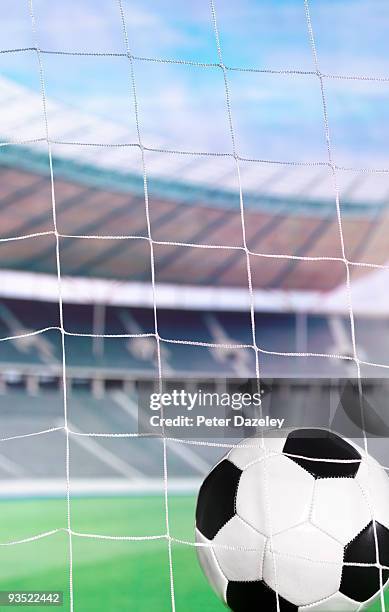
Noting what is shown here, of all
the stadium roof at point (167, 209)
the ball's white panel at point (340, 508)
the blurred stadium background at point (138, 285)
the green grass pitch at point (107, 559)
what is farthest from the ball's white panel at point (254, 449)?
the stadium roof at point (167, 209)

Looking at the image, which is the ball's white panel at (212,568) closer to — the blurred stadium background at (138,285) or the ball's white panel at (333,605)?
the ball's white panel at (333,605)

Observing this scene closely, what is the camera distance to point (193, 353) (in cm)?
873

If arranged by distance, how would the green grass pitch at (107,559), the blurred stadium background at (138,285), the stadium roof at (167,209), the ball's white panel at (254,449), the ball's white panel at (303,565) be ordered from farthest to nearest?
the stadium roof at (167,209), the blurred stadium background at (138,285), the green grass pitch at (107,559), the ball's white panel at (254,449), the ball's white panel at (303,565)

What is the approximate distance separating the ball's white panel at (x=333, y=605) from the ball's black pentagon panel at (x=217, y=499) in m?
0.21

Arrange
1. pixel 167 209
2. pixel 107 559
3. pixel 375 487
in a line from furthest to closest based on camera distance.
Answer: pixel 167 209
pixel 107 559
pixel 375 487

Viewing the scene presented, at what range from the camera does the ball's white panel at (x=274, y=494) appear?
1400 mm

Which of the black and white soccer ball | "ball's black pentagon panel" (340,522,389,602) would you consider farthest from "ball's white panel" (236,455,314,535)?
"ball's black pentagon panel" (340,522,389,602)

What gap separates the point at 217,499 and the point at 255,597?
186 mm

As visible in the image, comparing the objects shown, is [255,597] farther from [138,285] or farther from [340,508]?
[138,285]

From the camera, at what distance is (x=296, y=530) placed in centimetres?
139

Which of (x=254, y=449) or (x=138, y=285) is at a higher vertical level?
(x=138, y=285)

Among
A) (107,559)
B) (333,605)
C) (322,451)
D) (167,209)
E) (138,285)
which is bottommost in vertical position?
(107,559)

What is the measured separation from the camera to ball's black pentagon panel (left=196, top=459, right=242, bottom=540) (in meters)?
1.44

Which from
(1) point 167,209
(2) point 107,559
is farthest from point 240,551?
(1) point 167,209
